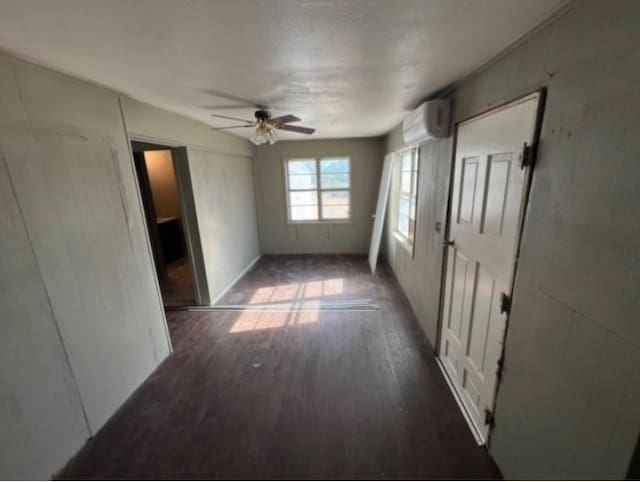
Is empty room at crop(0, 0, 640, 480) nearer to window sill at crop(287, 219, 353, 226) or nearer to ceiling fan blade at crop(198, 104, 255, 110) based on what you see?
ceiling fan blade at crop(198, 104, 255, 110)

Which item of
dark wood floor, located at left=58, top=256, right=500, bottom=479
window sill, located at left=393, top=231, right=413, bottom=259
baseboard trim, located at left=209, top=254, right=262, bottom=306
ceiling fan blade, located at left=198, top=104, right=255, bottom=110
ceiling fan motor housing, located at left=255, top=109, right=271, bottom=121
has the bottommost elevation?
dark wood floor, located at left=58, top=256, right=500, bottom=479

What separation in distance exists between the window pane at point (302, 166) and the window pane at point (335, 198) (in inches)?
21.2

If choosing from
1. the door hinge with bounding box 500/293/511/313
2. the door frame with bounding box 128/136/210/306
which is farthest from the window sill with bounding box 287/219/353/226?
the door hinge with bounding box 500/293/511/313

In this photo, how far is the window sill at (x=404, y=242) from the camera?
3.39 m

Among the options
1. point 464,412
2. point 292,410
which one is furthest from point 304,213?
point 464,412

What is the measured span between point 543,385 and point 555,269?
1.72ft

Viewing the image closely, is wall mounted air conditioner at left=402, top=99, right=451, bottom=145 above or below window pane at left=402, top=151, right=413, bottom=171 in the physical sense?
above

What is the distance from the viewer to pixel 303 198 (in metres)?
5.50

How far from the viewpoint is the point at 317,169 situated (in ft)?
17.4

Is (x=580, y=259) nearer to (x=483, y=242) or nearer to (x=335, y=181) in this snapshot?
(x=483, y=242)

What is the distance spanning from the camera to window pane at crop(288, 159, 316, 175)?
5289 millimetres

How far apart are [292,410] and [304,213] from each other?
410 centimetres

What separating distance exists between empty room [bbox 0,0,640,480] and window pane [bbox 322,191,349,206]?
2418 mm

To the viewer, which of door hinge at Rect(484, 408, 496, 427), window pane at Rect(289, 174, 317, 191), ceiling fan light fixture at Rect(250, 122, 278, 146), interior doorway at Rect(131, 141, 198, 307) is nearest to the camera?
door hinge at Rect(484, 408, 496, 427)
